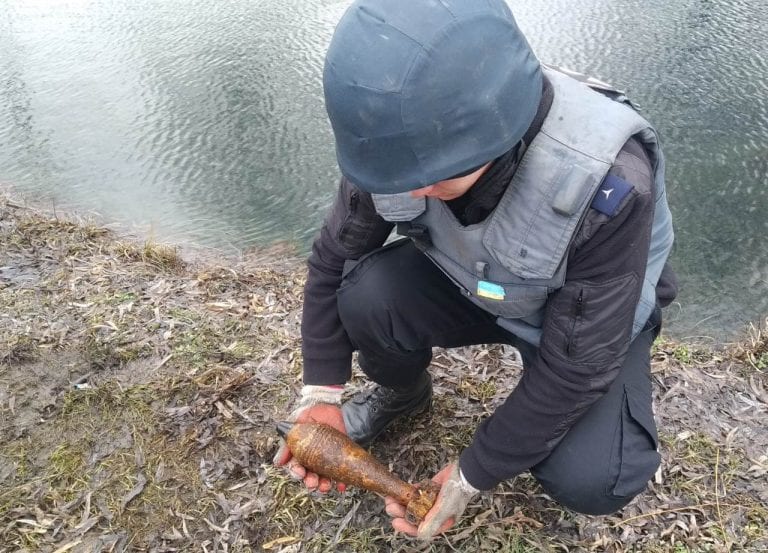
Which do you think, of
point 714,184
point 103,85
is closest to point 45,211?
point 103,85

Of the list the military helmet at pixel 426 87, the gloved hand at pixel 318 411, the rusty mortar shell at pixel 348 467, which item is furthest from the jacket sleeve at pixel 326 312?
the military helmet at pixel 426 87

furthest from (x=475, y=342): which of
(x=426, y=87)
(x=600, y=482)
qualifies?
(x=426, y=87)

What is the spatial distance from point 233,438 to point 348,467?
2.20 feet

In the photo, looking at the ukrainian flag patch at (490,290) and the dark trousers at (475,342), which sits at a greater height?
the ukrainian flag patch at (490,290)

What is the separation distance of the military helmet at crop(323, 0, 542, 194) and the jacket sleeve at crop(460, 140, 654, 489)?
1.07 feet

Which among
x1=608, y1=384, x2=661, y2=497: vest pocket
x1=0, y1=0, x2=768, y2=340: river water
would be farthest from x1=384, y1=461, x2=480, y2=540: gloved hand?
x1=0, y1=0, x2=768, y2=340: river water

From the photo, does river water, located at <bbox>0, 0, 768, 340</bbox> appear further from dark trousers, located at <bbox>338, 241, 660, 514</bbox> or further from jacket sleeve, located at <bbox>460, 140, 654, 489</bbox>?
jacket sleeve, located at <bbox>460, 140, 654, 489</bbox>

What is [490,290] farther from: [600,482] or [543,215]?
[600,482]

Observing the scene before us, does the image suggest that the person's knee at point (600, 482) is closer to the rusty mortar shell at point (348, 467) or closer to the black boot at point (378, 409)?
the rusty mortar shell at point (348, 467)

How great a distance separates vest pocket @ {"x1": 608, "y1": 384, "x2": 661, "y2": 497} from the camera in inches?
69.6

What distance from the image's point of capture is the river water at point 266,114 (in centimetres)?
400

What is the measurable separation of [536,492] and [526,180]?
1224 millimetres

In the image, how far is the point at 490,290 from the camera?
177 centimetres

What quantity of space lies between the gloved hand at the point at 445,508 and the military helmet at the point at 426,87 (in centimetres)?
96
